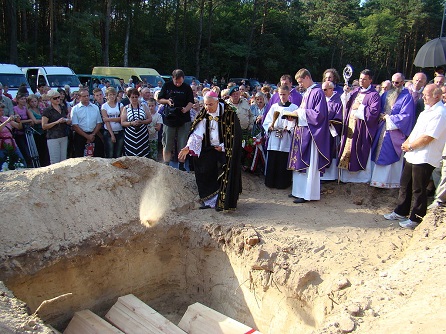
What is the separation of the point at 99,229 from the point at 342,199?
3918mm

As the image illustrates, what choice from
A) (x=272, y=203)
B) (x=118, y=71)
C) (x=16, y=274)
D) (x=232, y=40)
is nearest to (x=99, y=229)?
(x=16, y=274)

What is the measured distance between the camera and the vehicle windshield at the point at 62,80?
1565 cm

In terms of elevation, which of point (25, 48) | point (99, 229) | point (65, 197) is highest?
point (25, 48)

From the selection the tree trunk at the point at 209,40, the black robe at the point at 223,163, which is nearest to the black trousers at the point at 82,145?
the black robe at the point at 223,163

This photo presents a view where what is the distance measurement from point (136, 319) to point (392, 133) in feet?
15.3

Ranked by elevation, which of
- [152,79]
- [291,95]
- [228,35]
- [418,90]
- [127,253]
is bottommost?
[127,253]

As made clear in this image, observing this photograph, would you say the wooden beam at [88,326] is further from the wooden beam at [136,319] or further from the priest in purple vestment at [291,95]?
the priest in purple vestment at [291,95]

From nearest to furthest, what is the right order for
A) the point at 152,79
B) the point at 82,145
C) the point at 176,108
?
the point at 176,108, the point at 82,145, the point at 152,79

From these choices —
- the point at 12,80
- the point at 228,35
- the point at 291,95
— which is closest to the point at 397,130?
the point at 291,95

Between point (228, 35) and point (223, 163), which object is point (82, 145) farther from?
point (228, 35)

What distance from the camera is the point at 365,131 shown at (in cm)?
657

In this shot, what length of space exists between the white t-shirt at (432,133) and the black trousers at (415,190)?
106mm

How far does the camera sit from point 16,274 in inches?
176

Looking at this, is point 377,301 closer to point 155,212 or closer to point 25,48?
point 155,212
